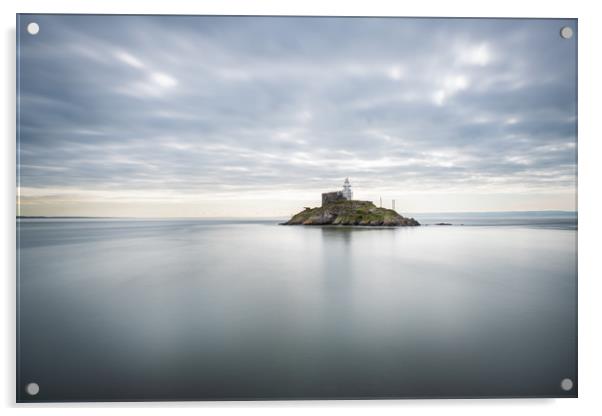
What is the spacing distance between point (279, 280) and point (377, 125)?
1644 millimetres

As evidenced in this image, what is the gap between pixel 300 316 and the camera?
197 centimetres

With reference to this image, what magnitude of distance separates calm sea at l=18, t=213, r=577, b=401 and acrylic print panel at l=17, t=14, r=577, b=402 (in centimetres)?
1

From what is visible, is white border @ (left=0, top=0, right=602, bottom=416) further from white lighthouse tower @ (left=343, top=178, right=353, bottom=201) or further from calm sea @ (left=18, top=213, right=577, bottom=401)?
white lighthouse tower @ (left=343, top=178, right=353, bottom=201)

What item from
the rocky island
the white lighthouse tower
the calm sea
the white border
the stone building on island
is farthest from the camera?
the rocky island

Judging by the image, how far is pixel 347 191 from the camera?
2172mm

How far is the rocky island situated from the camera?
7.71 feet

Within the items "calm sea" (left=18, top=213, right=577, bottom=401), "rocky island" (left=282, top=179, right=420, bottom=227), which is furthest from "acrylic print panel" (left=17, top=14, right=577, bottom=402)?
"rocky island" (left=282, top=179, right=420, bottom=227)

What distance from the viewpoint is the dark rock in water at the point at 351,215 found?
2.42 m

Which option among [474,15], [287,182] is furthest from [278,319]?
[474,15]

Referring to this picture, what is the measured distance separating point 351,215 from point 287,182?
2.64ft

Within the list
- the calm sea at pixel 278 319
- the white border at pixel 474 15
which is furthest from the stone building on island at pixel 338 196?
the white border at pixel 474 15

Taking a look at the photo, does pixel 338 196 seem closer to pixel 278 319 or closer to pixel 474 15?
pixel 278 319

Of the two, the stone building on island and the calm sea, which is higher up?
the stone building on island
